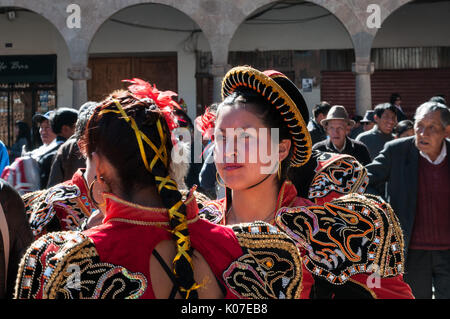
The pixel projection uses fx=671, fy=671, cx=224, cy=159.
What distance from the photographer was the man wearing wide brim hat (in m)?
6.31

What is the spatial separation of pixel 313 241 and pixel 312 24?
51.0 feet

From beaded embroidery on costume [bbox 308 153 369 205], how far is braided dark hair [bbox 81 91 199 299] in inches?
46.5

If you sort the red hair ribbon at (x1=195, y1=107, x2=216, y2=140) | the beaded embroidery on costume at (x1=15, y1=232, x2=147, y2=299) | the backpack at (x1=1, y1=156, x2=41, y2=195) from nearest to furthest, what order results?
the beaded embroidery on costume at (x1=15, y1=232, x2=147, y2=299) → the red hair ribbon at (x1=195, y1=107, x2=216, y2=140) → the backpack at (x1=1, y1=156, x2=41, y2=195)

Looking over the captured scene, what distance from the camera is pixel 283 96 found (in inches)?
91.9

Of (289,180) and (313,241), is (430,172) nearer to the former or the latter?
(289,180)

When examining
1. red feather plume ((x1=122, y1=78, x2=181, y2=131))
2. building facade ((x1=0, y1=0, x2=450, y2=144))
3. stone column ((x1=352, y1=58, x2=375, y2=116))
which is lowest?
red feather plume ((x1=122, y1=78, x2=181, y2=131))

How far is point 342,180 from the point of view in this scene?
283 centimetres

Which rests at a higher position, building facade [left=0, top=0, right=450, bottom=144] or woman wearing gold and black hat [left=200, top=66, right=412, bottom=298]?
building facade [left=0, top=0, right=450, bottom=144]

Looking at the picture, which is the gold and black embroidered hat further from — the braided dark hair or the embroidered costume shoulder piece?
the embroidered costume shoulder piece

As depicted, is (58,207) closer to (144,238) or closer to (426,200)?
(144,238)

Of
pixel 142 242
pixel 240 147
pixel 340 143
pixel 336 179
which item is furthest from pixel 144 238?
pixel 340 143

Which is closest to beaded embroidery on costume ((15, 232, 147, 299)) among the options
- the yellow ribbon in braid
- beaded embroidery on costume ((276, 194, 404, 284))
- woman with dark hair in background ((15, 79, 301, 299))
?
woman with dark hair in background ((15, 79, 301, 299))

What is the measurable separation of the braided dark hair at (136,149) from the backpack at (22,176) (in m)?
2.64

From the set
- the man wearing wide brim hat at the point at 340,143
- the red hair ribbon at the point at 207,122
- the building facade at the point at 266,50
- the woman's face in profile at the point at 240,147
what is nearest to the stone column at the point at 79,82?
the building facade at the point at 266,50
